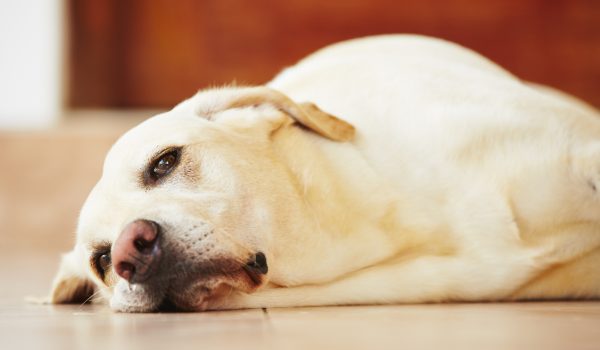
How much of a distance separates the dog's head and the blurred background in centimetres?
388

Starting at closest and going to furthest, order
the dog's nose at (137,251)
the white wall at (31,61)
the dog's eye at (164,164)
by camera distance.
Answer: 1. the dog's nose at (137,251)
2. the dog's eye at (164,164)
3. the white wall at (31,61)

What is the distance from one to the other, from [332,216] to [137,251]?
2.11 ft

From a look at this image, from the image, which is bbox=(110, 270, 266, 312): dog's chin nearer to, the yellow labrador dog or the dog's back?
the yellow labrador dog

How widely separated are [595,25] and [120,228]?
17.7ft

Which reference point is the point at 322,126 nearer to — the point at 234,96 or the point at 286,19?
the point at 234,96

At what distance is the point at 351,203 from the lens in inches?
104

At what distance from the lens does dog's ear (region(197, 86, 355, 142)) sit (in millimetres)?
2725

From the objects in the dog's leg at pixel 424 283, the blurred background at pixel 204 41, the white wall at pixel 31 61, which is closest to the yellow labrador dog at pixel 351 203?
the dog's leg at pixel 424 283

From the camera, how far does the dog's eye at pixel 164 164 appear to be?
2441 mm

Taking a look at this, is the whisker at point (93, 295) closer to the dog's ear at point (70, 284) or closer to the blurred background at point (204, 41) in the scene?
the dog's ear at point (70, 284)

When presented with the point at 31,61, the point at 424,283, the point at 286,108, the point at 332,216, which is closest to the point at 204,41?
the point at 31,61

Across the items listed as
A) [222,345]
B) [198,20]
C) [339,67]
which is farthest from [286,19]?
[222,345]

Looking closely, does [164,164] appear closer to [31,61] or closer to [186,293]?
[186,293]

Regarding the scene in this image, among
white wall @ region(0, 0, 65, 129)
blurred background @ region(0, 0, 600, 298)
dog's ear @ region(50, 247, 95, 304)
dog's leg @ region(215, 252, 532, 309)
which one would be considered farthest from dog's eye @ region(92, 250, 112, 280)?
white wall @ region(0, 0, 65, 129)
